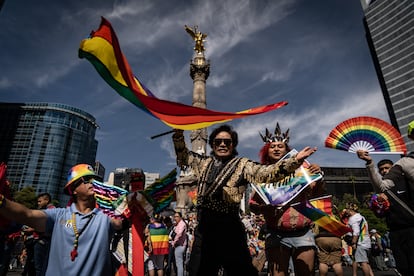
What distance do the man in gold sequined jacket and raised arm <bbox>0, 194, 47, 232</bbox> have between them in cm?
147

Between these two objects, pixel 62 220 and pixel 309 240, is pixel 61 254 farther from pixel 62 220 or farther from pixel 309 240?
pixel 309 240

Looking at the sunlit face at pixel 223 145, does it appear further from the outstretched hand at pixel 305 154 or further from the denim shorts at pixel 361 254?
the denim shorts at pixel 361 254

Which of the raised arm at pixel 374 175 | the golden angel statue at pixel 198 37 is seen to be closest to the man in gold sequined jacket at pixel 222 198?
the raised arm at pixel 374 175

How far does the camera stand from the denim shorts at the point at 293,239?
10.9ft

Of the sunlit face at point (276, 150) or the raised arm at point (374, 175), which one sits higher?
the sunlit face at point (276, 150)

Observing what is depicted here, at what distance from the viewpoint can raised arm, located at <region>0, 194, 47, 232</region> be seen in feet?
6.48

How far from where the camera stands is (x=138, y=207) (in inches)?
108

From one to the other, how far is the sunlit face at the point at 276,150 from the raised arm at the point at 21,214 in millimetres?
2991

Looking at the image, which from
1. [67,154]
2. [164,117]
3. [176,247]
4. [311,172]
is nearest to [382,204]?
[311,172]

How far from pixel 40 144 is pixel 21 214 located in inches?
3711

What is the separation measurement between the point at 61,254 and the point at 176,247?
6.45 m

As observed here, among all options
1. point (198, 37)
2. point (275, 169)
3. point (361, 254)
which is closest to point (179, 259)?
point (361, 254)

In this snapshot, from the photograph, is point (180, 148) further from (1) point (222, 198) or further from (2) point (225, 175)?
(1) point (222, 198)

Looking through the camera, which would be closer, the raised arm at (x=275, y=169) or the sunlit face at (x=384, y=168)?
the raised arm at (x=275, y=169)
